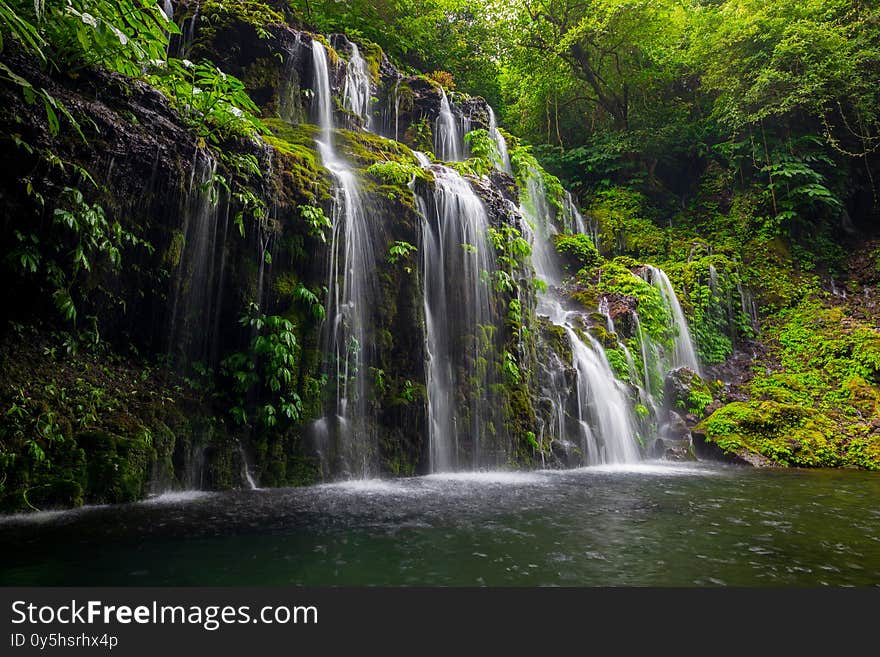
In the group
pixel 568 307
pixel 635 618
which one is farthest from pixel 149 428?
pixel 568 307

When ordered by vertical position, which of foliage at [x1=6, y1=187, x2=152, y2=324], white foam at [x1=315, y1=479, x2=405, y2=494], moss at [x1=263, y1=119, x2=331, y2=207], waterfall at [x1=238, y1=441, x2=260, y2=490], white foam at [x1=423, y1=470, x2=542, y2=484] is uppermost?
moss at [x1=263, y1=119, x2=331, y2=207]

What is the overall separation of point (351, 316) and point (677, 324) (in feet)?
35.5

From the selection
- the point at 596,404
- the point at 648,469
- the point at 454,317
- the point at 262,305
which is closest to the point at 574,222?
the point at 596,404

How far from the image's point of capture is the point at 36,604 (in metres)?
2.47

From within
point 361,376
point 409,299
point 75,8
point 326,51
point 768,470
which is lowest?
point 768,470

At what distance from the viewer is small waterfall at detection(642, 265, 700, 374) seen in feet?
44.5

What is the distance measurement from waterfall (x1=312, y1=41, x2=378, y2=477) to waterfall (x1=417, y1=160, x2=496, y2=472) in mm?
1080

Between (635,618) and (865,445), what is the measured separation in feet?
34.3

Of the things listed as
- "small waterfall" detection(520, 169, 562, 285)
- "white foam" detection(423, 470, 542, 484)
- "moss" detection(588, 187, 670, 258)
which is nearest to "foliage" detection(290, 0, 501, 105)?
"small waterfall" detection(520, 169, 562, 285)

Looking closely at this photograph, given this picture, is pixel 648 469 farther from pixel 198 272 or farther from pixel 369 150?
pixel 198 272

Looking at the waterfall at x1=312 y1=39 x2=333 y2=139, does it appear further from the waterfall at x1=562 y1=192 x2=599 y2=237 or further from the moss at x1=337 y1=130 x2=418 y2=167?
the waterfall at x1=562 y1=192 x2=599 y2=237

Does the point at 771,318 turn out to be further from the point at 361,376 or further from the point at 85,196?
the point at 85,196

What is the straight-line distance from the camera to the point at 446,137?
13117mm

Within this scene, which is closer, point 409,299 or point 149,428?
point 149,428
